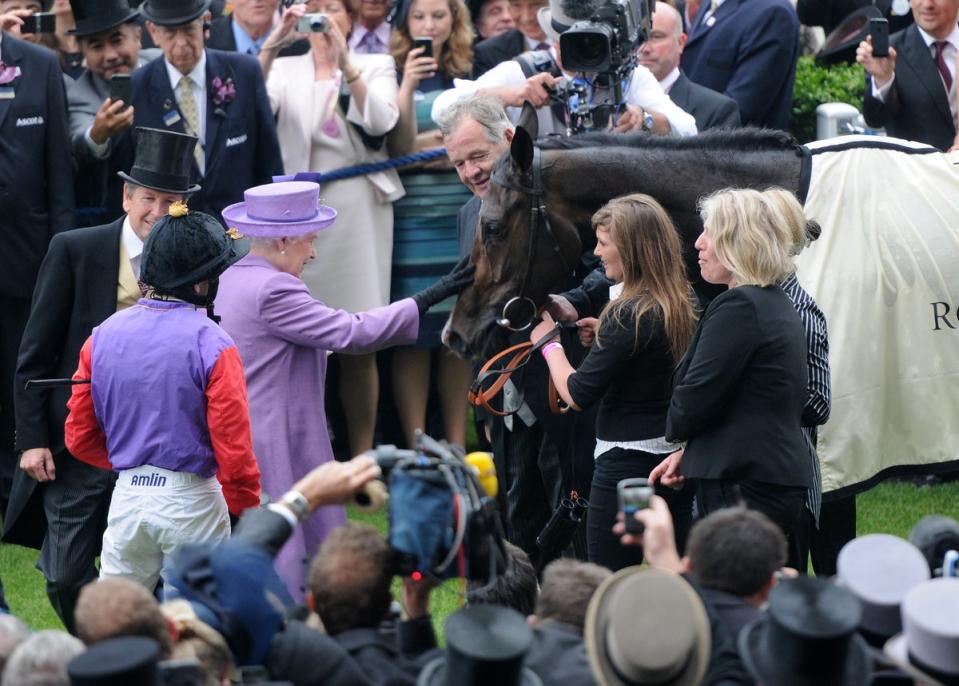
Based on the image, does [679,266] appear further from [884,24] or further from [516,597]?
[884,24]

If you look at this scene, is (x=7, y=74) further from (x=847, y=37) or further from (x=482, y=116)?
(x=847, y=37)

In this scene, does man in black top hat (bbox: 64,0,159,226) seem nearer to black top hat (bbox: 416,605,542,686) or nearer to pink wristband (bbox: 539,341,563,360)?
pink wristband (bbox: 539,341,563,360)

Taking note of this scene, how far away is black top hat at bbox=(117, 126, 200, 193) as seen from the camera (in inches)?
241

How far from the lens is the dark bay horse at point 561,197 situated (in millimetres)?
5836

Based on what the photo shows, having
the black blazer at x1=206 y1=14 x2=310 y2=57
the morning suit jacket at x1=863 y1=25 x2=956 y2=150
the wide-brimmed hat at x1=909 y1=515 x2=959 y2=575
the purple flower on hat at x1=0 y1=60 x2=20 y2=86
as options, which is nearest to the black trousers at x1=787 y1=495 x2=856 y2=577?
the wide-brimmed hat at x1=909 y1=515 x2=959 y2=575

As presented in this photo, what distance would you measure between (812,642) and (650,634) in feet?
1.11

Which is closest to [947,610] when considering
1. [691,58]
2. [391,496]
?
[391,496]

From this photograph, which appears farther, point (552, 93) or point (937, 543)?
point (552, 93)

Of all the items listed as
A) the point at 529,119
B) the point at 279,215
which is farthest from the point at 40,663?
the point at 529,119

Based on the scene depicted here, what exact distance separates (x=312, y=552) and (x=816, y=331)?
1996 mm

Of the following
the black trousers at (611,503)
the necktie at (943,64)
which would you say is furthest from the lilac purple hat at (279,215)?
the necktie at (943,64)

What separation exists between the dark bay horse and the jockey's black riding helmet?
1093mm

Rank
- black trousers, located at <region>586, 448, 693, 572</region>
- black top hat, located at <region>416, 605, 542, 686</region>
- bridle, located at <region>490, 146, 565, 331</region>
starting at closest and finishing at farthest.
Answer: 1. black top hat, located at <region>416, 605, 542, 686</region>
2. black trousers, located at <region>586, 448, 693, 572</region>
3. bridle, located at <region>490, 146, 565, 331</region>

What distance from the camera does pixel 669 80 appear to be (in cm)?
805
